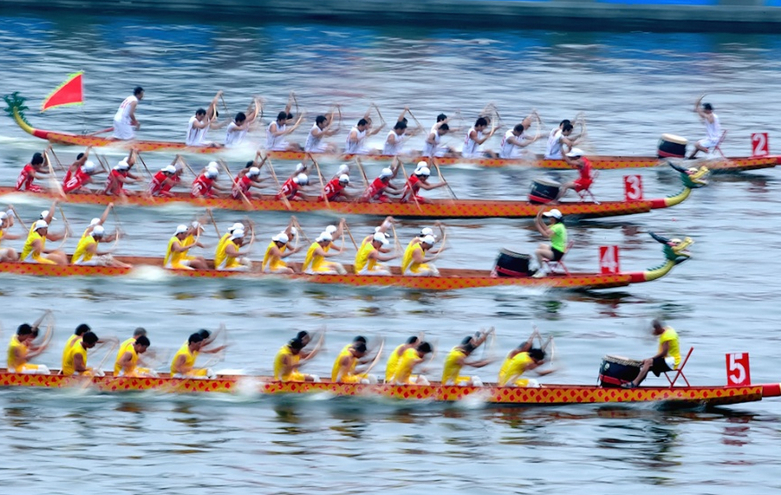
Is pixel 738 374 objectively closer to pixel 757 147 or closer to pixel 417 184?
pixel 417 184

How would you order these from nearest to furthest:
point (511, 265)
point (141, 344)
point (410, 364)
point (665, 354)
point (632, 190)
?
point (141, 344)
point (410, 364)
point (665, 354)
point (511, 265)
point (632, 190)

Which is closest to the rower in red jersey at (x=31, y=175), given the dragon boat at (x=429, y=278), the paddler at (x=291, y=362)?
the dragon boat at (x=429, y=278)

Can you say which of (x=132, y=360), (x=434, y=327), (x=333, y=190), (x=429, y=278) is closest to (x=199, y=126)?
(x=333, y=190)

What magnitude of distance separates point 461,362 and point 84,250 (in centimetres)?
979

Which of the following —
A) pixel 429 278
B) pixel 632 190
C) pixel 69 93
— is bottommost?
pixel 429 278

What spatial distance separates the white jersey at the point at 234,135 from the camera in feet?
144

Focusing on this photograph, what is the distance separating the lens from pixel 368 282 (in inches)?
1325

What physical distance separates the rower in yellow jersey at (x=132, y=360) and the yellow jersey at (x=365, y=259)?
7294mm

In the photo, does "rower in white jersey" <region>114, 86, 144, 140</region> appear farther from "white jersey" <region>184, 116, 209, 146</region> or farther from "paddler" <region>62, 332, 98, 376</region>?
"paddler" <region>62, 332, 98, 376</region>

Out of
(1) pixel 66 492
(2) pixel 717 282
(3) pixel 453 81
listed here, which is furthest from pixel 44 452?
(3) pixel 453 81

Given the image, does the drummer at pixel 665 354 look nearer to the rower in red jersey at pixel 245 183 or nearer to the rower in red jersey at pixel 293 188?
the rower in red jersey at pixel 293 188

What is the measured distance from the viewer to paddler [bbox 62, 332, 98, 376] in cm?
2683

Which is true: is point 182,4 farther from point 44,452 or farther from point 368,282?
point 44,452

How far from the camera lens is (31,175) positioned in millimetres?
38875
